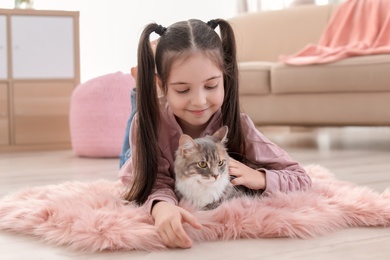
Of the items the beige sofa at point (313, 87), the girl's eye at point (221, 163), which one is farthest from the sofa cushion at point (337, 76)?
the girl's eye at point (221, 163)

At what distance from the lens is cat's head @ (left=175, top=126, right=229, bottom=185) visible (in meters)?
1.46

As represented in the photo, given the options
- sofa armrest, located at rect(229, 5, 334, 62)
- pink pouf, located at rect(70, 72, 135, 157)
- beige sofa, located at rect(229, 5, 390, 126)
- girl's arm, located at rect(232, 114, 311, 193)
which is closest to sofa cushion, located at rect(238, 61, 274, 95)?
beige sofa, located at rect(229, 5, 390, 126)

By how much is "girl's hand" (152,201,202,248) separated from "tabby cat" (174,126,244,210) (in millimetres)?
110

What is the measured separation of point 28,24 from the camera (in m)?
3.81

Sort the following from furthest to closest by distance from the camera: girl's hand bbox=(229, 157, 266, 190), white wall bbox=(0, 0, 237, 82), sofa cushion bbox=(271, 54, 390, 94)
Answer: white wall bbox=(0, 0, 237, 82) → sofa cushion bbox=(271, 54, 390, 94) → girl's hand bbox=(229, 157, 266, 190)

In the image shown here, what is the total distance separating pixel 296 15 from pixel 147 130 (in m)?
3.05

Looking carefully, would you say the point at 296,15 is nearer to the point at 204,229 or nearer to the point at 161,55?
the point at 161,55

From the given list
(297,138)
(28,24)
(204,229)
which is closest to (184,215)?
(204,229)

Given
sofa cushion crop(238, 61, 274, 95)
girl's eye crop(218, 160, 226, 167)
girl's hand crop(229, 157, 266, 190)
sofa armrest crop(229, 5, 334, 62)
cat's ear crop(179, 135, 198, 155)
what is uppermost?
sofa armrest crop(229, 5, 334, 62)

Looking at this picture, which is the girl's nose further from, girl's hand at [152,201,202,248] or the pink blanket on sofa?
the pink blanket on sofa

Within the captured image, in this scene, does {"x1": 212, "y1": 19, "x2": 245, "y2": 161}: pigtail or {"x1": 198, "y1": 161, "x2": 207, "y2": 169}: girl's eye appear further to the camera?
{"x1": 212, "y1": 19, "x2": 245, "y2": 161}: pigtail

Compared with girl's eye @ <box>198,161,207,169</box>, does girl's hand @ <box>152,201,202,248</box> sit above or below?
below

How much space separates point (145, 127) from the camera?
5.36ft

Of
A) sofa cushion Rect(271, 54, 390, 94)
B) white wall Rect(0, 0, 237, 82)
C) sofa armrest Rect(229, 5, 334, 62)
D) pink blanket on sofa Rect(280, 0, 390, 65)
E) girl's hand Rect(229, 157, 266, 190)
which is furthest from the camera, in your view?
white wall Rect(0, 0, 237, 82)
